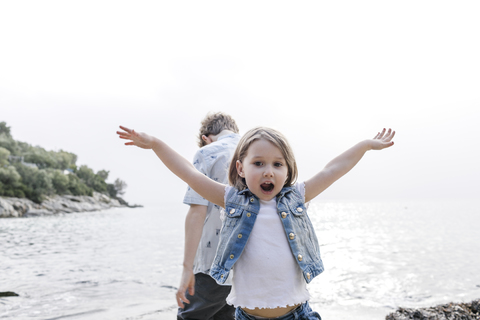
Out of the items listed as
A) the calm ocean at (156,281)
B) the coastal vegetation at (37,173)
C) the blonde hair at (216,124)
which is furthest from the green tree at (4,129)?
the blonde hair at (216,124)

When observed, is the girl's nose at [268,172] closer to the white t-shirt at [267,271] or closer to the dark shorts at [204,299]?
the white t-shirt at [267,271]

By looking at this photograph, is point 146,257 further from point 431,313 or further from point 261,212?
point 261,212

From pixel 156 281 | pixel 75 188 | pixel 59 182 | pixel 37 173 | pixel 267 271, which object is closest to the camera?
pixel 267 271

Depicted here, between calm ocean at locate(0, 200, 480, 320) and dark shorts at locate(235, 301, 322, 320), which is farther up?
dark shorts at locate(235, 301, 322, 320)

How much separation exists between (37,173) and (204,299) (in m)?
57.6

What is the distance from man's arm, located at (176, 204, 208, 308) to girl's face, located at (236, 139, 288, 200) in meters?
0.92

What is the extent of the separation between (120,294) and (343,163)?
7.16 meters

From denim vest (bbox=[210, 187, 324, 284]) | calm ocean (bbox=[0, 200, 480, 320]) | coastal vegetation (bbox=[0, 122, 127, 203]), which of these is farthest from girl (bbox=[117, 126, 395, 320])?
coastal vegetation (bbox=[0, 122, 127, 203])

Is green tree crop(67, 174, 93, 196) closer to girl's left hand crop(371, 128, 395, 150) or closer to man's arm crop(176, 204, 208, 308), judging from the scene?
man's arm crop(176, 204, 208, 308)

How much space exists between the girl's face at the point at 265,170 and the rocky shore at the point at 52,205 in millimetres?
46416

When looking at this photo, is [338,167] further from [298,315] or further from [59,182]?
[59,182]

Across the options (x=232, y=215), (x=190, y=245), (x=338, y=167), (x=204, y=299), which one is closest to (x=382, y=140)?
(x=338, y=167)

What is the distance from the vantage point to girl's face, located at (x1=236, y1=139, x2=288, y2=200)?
2.40 meters

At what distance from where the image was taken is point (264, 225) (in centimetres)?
243
